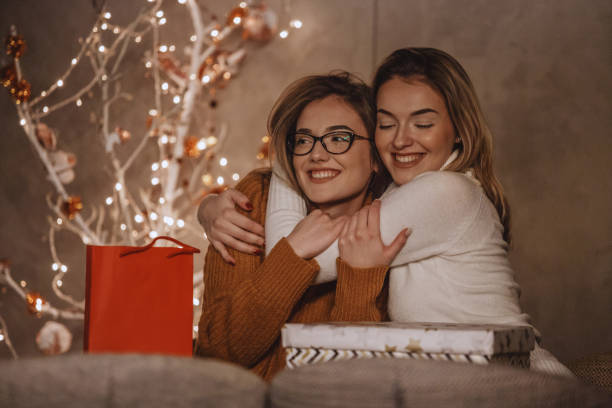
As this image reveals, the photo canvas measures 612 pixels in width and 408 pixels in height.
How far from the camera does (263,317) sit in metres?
1.38

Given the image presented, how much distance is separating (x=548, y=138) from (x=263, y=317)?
1.81 metres

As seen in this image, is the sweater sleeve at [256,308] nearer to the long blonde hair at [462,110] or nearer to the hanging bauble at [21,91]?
the long blonde hair at [462,110]

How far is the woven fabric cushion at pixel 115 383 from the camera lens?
0.63m

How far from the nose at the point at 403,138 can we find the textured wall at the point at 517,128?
127 centimetres

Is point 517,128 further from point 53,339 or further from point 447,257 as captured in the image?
point 53,339

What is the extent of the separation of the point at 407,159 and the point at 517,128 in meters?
1.30

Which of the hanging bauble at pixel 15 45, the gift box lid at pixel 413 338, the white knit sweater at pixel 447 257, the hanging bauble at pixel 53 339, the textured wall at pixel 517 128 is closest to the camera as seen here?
the gift box lid at pixel 413 338

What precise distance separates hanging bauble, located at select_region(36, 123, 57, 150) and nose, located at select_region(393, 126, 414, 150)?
1984 millimetres

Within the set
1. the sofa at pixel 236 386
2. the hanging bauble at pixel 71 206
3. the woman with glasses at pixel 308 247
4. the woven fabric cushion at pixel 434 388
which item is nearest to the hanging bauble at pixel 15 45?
the hanging bauble at pixel 71 206

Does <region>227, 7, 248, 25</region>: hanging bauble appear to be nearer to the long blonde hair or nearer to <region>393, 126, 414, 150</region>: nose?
the long blonde hair

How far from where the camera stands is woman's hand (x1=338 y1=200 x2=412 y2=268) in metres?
1.33

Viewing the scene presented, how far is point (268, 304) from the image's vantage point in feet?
4.51

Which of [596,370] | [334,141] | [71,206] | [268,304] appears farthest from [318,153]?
[71,206]

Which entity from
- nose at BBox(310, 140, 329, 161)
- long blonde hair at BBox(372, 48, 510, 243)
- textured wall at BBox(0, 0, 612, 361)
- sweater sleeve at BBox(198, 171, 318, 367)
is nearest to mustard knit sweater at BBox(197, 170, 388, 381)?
sweater sleeve at BBox(198, 171, 318, 367)
